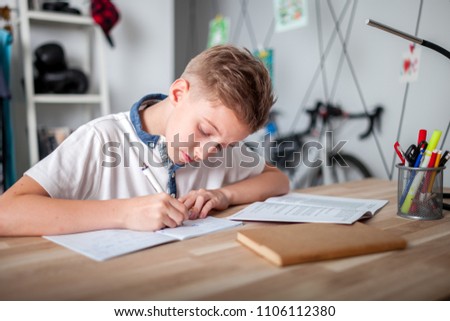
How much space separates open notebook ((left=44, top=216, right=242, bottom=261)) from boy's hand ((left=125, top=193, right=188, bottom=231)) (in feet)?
0.04

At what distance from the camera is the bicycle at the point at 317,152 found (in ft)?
5.69

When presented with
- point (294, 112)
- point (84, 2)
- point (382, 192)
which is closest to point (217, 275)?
point (382, 192)

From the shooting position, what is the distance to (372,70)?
1.62m

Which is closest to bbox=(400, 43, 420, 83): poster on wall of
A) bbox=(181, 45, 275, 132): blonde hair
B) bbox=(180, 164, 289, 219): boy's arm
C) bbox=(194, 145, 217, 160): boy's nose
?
bbox=(180, 164, 289, 219): boy's arm

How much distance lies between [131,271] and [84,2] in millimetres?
1909

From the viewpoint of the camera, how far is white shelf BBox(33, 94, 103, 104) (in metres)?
1.83

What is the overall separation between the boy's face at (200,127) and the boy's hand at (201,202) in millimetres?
86

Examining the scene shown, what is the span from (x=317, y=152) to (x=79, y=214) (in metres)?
1.42

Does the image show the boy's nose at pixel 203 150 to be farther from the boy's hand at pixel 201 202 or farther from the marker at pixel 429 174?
the marker at pixel 429 174

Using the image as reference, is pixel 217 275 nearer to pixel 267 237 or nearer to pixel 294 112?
pixel 267 237

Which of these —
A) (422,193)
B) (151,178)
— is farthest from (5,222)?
(422,193)

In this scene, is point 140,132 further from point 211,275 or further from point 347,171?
point 347,171
